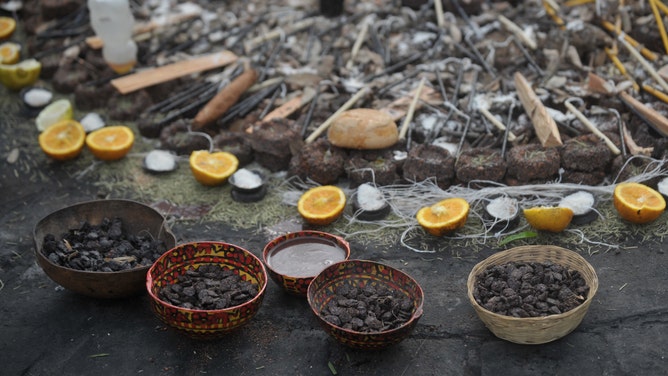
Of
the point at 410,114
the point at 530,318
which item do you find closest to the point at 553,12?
the point at 410,114

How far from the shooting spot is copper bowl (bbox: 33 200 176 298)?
5121 millimetres

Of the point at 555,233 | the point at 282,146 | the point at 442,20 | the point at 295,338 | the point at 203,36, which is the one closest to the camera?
the point at 295,338

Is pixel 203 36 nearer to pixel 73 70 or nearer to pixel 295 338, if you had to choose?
pixel 73 70

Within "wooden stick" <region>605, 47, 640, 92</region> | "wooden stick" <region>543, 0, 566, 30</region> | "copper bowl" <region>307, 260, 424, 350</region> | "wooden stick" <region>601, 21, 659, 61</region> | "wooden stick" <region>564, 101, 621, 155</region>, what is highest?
"wooden stick" <region>543, 0, 566, 30</region>

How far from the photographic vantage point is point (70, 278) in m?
5.14

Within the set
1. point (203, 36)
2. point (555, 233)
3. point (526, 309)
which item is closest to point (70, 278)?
point (526, 309)

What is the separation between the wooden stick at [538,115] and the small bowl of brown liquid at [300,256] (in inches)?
93.0

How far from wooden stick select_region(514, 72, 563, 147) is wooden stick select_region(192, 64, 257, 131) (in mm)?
3077

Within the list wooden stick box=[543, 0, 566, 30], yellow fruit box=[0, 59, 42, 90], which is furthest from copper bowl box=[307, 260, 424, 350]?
yellow fruit box=[0, 59, 42, 90]

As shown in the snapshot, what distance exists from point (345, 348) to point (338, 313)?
291mm

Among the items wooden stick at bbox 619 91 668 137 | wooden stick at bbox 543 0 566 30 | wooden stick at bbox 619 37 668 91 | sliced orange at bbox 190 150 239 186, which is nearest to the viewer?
wooden stick at bbox 619 91 668 137

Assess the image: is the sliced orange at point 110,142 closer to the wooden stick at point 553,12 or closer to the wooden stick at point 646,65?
the wooden stick at point 553,12

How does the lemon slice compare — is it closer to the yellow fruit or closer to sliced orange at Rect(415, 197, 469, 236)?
the yellow fruit

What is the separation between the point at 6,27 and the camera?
10156 mm
